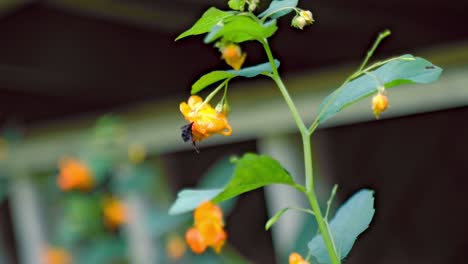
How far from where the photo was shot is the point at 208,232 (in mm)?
1026

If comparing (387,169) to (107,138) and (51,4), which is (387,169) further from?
(51,4)

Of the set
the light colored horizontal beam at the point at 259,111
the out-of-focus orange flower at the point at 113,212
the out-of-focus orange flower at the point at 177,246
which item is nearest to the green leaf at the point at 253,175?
the light colored horizontal beam at the point at 259,111


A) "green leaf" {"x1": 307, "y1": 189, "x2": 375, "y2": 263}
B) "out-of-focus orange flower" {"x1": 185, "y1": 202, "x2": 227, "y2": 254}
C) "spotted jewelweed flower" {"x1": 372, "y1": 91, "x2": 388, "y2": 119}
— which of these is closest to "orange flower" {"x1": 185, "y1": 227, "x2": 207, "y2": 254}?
"out-of-focus orange flower" {"x1": 185, "y1": 202, "x2": 227, "y2": 254}

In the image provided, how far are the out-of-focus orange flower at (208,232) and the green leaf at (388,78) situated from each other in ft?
0.89

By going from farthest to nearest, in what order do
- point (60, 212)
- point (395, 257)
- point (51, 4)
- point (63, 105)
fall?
point (60, 212), point (63, 105), point (395, 257), point (51, 4)

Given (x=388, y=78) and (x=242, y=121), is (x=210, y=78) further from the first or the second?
(x=242, y=121)

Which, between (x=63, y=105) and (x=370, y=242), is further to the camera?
(x=63, y=105)

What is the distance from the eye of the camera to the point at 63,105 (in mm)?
3396

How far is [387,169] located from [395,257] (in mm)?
287

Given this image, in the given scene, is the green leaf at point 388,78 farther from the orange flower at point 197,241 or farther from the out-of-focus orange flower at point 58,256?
the out-of-focus orange flower at point 58,256

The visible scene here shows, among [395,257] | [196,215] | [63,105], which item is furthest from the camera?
[63,105]

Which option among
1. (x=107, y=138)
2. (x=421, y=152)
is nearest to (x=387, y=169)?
(x=421, y=152)

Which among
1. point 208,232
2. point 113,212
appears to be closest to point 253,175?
point 208,232

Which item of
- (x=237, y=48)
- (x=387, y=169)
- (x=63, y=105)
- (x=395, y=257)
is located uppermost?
(x=63, y=105)
